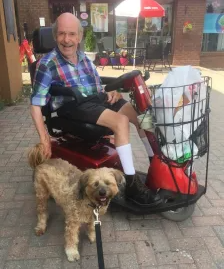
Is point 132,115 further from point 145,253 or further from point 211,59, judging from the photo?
point 211,59

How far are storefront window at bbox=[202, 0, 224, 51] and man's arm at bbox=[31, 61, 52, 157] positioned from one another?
1131 cm

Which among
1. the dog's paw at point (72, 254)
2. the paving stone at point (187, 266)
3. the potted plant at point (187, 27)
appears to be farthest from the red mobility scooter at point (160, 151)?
the potted plant at point (187, 27)

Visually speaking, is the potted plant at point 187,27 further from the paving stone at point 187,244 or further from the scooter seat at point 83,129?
the paving stone at point 187,244

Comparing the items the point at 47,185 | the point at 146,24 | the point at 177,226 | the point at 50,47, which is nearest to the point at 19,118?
the point at 50,47

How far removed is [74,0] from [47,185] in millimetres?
10636

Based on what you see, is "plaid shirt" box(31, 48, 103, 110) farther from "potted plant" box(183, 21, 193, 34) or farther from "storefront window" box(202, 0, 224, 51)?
"storefront window" box(202, 0, 224, 51)

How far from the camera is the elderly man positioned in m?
2.47

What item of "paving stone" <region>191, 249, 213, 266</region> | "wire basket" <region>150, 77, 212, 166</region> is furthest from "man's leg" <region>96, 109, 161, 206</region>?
"paving stone" <region>191, 249, 213, 266</region>

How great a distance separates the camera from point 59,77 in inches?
107

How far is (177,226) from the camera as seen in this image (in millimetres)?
2600

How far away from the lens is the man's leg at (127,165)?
2.43 metres

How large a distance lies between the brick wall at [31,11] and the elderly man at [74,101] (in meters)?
9.14

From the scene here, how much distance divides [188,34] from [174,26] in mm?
662

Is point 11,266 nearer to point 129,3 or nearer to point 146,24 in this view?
point 129,3
